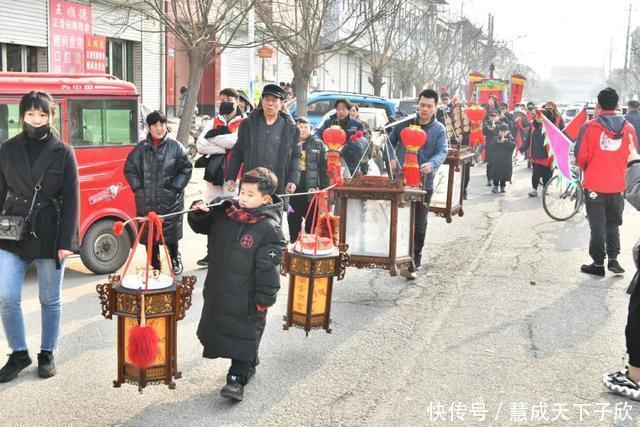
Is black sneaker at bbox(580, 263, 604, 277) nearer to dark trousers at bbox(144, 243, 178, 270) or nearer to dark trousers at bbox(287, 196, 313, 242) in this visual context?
dark trousers at bbox(287, 196, 313, 242)

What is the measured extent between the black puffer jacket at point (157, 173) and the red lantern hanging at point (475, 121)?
947 cm

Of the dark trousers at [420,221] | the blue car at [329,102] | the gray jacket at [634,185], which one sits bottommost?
the dark trousers at [420,221]

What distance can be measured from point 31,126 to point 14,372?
4.87ft

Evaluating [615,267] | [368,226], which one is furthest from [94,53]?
[615,267]

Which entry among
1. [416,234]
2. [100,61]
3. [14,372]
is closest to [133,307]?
[14,372]

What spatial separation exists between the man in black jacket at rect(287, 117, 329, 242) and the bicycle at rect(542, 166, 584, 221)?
18.3ft

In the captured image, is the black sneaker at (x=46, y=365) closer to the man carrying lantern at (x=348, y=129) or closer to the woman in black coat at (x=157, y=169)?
the woman in black coat at (x=157, y=169)

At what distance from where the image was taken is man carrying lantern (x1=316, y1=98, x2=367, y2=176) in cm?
976

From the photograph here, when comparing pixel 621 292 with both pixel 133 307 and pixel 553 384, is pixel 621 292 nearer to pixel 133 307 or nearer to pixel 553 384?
pixel 553 384

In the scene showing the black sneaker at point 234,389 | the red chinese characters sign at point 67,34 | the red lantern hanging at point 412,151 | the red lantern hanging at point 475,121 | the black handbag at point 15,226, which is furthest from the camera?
the red chinese characters sign at point 67,34

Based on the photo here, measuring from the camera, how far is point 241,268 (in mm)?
4559

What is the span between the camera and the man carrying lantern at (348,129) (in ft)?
32.0

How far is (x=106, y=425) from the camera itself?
436cm

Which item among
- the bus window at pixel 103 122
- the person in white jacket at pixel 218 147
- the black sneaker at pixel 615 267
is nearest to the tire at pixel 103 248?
the bus window at pixel 103 122
